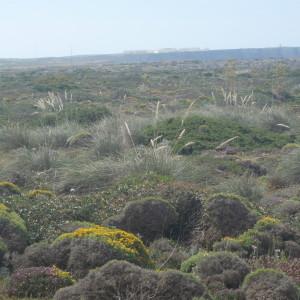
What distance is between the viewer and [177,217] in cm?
808

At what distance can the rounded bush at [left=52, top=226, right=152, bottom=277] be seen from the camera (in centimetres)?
613

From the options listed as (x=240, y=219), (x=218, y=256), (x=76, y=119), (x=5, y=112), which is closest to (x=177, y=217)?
(x=240, y=219)

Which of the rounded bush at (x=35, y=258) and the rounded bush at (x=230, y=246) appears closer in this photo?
the rounded bush at (x=35, y=258)

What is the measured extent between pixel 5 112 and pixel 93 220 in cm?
1846

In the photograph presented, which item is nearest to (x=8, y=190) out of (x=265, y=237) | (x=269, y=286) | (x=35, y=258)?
(x=35, y=258)

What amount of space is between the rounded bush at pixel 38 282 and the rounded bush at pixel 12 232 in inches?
42.0

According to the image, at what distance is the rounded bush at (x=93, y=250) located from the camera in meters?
6.13

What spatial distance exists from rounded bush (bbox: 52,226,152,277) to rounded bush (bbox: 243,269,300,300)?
1.16 meters

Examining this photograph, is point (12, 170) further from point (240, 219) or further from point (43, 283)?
point (43, 283)

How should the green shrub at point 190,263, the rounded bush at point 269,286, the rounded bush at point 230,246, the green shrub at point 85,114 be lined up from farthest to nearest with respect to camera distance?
1. the green shrub at point 85,114
2. the rounded bush at point 230,246
3. the green shrub at point 190,263
4. the rounded bush at point 269,286

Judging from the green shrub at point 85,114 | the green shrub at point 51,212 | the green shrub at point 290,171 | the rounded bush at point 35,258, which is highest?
the rounded bush at point 35,258

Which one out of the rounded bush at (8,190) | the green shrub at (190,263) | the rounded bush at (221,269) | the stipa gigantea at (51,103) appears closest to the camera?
the rounded bush at (221,269)

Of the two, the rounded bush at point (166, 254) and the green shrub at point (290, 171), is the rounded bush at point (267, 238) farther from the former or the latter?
the green shrub at point (290, 171)

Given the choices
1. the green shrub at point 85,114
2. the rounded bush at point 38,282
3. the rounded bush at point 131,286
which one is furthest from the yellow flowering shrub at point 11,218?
the green shrub at point 85,114
